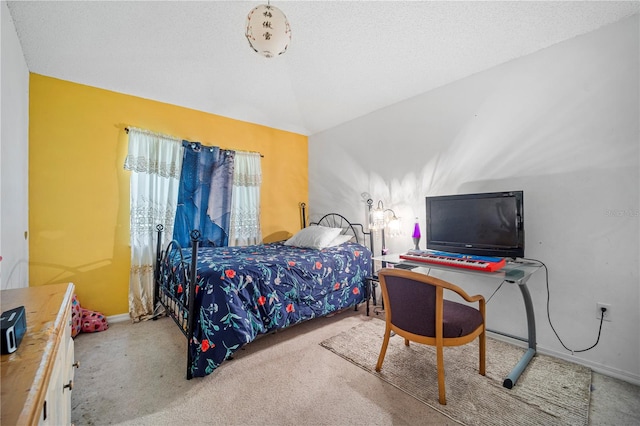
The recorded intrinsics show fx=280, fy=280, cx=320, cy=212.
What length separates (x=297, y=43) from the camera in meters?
2.57

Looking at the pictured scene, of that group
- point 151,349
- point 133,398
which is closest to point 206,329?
point 133,398

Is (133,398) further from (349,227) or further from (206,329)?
(349,227)

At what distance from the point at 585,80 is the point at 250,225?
11.9ft

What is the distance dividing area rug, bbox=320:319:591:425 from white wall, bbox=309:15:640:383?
308mm

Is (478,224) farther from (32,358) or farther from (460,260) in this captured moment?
(32,358)

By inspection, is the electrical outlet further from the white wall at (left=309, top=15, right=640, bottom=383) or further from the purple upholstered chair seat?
the purple upholstered chair seat

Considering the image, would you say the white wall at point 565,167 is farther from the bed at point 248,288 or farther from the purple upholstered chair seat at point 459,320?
the bed at point 248,288

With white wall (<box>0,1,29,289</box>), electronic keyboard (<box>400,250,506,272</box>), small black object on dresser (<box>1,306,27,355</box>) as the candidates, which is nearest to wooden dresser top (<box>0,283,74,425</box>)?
small black object on dresser (<box>1,306,27,355</box>)

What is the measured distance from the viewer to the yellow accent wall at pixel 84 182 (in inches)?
102

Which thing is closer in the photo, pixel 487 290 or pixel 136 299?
pixel 487 290

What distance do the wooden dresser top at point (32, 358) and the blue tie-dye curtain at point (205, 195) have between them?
7.10ft

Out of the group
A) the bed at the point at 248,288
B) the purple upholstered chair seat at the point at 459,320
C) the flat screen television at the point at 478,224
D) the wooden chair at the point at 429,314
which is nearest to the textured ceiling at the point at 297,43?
the flat screen television at the point at 478,224

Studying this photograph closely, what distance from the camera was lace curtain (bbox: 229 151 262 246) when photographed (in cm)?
376

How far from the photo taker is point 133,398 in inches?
68.9
